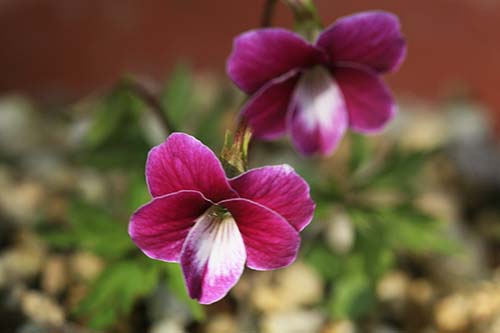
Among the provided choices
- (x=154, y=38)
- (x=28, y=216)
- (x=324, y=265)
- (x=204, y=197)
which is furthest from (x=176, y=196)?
(x=154, y=38)

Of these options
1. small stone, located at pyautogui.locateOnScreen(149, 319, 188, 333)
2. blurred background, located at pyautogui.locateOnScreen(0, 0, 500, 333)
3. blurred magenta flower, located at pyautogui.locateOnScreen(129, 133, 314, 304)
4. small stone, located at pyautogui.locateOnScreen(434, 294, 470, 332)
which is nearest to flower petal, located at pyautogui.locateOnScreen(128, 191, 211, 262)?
blurred magenta flower, located at pyautogui.locateOnScreen(129, 133, 314, 304)

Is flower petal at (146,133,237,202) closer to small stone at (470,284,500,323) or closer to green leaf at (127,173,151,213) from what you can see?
green leaf at (127,173,151,213)

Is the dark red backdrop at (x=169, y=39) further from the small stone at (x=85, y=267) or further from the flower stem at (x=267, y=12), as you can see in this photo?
the flower stem at (x=267, y=12)

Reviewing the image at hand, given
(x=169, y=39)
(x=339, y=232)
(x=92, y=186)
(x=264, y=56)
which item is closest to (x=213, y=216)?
(x=264, y=56)

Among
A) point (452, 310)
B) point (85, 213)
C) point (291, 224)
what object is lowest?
point (452, 310)

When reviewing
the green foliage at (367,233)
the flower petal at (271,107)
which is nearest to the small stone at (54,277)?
the green foliage at (367,233)

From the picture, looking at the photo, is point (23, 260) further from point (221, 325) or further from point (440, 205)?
point (440, 205)

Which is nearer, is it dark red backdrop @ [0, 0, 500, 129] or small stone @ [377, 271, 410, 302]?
small stone @ [377, 271, 410, 302]

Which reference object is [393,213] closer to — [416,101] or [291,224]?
[291,224]
